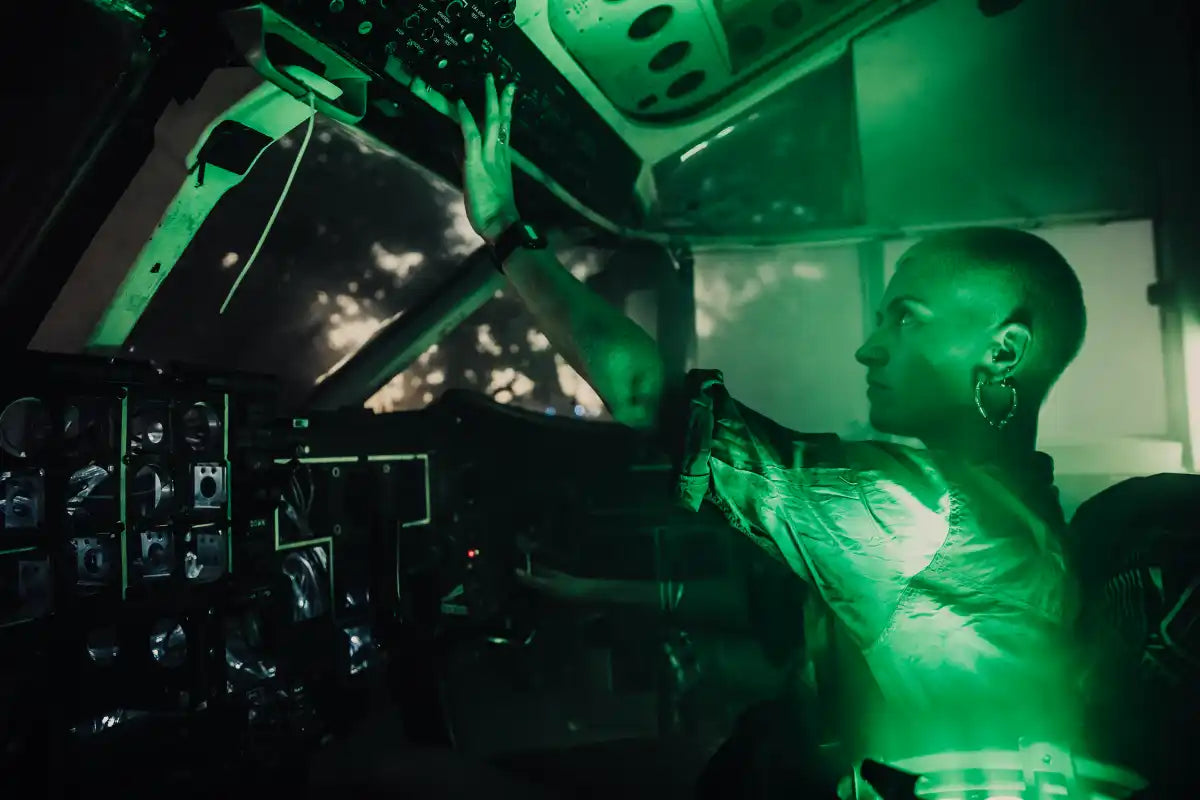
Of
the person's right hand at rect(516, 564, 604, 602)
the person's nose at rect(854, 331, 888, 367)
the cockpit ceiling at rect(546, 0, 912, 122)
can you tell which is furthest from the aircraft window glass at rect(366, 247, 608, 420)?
the person's nose at rect(854, 331, 888, 367)

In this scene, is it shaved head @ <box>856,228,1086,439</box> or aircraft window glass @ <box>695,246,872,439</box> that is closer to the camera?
shaved head @ <box>856,228,1086,439</box>

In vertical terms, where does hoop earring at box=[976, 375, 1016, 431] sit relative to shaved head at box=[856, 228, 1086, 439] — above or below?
below

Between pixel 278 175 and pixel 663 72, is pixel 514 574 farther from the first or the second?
pixel 663 72

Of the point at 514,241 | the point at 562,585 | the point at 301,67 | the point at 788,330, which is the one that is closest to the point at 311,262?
the point at 301,67

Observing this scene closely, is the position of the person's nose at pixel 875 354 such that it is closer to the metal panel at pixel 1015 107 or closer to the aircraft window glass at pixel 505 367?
the metal panel at pixel 1015 107

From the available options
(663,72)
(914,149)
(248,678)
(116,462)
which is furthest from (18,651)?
(914,149)

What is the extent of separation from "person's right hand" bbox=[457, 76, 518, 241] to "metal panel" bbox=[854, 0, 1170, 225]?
169cm

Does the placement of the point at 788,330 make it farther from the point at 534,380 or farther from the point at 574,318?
the point at 574,318

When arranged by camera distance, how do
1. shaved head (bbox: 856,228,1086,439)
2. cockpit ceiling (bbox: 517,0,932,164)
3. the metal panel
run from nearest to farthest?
shaved head (bbox: 856,228,1086,439)
cockpit ceiling (bbox: 517,0,932,164)
the metal panel

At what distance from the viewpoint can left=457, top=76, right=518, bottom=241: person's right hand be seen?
4.25 ft

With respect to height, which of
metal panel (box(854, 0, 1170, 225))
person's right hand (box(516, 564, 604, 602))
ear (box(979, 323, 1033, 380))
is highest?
metal panel (box(854, 0, 1170, 225))

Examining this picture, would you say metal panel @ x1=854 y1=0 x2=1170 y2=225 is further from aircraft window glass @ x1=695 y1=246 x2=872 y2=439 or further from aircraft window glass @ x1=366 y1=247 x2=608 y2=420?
aircraft window glass @ x1=366 y1=247 x2=608 y2=420

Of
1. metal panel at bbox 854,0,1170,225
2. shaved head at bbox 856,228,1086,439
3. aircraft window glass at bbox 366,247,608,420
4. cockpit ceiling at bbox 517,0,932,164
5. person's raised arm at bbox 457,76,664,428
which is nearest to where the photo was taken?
person's raised arm at bbox 457,76,664,428

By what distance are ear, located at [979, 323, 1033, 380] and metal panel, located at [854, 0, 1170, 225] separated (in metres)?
1.48
